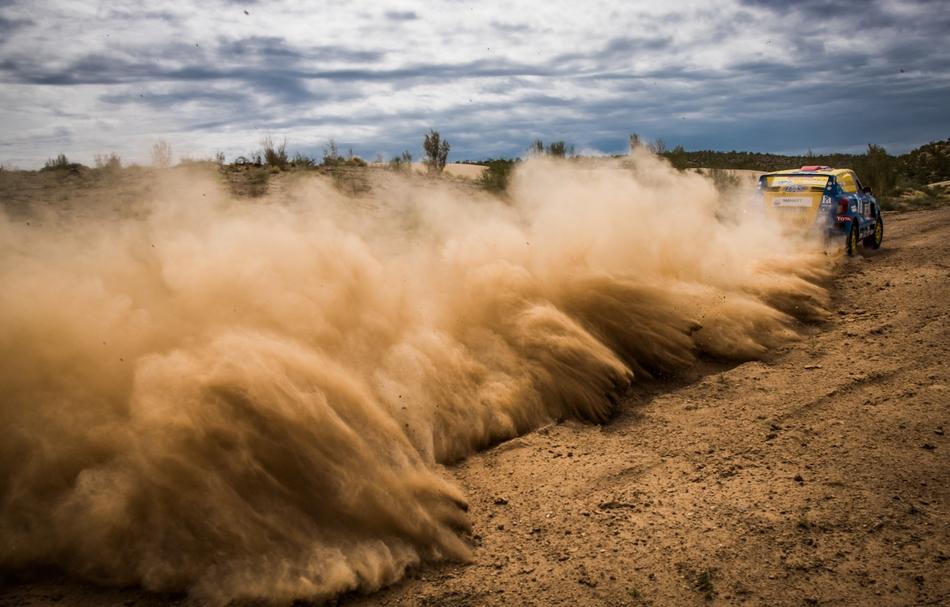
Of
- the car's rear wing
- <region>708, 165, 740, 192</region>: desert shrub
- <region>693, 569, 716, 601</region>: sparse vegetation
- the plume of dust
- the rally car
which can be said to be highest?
<region>708, 165, 740, 192</region>: desert shrub

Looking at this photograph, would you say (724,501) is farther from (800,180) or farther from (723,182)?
(723,182)

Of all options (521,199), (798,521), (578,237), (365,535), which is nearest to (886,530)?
(798,521)

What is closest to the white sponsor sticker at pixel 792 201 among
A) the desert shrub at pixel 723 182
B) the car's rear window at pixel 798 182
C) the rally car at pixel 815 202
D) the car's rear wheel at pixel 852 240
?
the rally car at pixel 815 202

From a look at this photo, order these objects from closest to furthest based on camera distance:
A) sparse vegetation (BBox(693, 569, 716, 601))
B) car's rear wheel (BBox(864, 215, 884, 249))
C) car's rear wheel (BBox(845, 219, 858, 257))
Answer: sparse vegetation (BBox(693, 569, 716, 601)), car's rear wheel (BBox(845, 219, 858, 257)), car's rear wheel (BBox(864, 215, 884, 249))

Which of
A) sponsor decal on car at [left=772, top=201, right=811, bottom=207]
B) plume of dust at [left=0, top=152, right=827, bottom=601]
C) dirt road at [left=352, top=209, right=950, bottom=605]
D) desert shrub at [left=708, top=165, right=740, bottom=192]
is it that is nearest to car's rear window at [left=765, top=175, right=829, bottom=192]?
sponsor decal on car at [left=772, top=201, right=811, bottom=207]

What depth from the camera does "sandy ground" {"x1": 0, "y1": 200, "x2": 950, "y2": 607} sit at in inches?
149

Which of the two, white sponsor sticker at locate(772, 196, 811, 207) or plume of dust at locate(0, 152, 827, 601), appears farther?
white sponsor sticker at locate(772, 196, 811, 207)

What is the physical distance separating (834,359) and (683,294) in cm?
173

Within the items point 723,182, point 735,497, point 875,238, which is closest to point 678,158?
point 723,182

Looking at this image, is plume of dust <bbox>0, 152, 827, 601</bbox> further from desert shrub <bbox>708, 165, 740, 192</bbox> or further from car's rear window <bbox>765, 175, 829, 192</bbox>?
desert shrub <bbox>708, 165, 740, 192</bbox>

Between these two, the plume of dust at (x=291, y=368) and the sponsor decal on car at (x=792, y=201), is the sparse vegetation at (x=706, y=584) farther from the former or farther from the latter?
the sponsor decal on car at (x=792, y=201)

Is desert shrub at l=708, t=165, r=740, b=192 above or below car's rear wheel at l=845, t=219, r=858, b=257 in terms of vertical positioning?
above

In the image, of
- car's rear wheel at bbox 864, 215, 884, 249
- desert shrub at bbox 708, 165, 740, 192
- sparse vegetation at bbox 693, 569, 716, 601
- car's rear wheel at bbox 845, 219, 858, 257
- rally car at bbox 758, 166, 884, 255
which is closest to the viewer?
sparse vegetation at bbox 693, 569, 716, 601

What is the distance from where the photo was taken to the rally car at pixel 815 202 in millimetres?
13320
